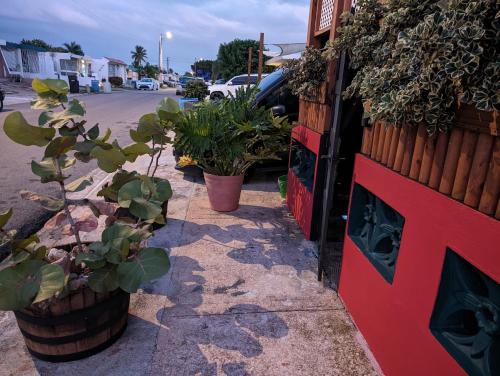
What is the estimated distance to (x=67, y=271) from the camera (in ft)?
6.98

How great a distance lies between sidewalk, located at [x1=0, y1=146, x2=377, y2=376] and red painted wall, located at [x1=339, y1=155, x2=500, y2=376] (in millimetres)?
299

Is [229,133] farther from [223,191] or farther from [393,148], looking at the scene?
[393,148]

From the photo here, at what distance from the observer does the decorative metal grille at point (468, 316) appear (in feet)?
4.76

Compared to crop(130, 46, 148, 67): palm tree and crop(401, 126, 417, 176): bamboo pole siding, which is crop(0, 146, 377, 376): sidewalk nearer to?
crop(401, 126, 417, 176): bamboo pole siding

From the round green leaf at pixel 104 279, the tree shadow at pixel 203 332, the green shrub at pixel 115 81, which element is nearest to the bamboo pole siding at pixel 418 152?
the tree shadow at pixel 203 332

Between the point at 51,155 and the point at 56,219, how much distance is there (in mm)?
473

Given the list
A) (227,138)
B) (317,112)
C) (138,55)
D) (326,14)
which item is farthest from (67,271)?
(138,55)

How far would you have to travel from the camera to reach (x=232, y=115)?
452cm

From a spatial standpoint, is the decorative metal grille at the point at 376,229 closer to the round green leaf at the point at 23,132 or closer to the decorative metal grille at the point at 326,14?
the decorative metal grille at the point at 326,14

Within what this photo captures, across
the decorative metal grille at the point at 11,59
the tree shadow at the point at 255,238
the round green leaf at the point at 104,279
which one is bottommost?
the tree shadow at the point at 255,238

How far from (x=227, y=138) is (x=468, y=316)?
327cm

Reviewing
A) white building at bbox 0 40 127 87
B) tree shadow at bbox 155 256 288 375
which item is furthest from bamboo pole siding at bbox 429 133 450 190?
white building at bbox 0 40 127 87

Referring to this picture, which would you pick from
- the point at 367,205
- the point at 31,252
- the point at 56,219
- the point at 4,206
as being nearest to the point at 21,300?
the point at 31,252

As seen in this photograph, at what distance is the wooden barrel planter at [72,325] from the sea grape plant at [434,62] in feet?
6.51
